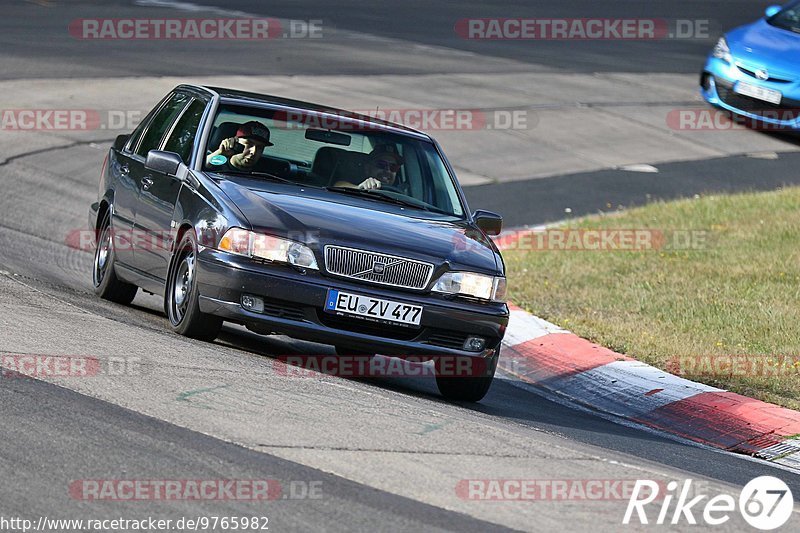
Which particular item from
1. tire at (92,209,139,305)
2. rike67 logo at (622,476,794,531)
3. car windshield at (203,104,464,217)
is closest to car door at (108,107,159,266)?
tire at (92,209,139,305)

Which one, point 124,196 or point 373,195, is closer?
point 373,195

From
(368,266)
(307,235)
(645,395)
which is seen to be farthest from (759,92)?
(307,235)

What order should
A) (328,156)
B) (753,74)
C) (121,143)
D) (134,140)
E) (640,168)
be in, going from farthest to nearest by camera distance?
(753,74) < (640,168) < (121,143) < (134,140) < (328,156)

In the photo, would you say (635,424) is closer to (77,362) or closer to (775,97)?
(77,362)

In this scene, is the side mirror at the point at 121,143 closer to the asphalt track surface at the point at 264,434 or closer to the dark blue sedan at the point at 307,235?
the dark blue sedan at the point at 307,235

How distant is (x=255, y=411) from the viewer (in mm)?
6641

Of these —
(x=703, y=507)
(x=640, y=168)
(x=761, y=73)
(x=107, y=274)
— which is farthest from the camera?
(x=761, y=73)

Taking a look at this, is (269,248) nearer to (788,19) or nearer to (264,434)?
(264,434)

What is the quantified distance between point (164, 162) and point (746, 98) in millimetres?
12293

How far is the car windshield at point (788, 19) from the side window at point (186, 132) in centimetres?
1240

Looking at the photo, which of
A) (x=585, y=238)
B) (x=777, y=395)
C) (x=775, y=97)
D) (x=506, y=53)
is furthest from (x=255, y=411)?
(x=506, y=53)

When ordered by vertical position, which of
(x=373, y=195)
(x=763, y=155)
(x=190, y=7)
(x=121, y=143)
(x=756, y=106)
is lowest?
(x=763, y=155)

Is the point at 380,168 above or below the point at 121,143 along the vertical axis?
above

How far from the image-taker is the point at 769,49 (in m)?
19.4
